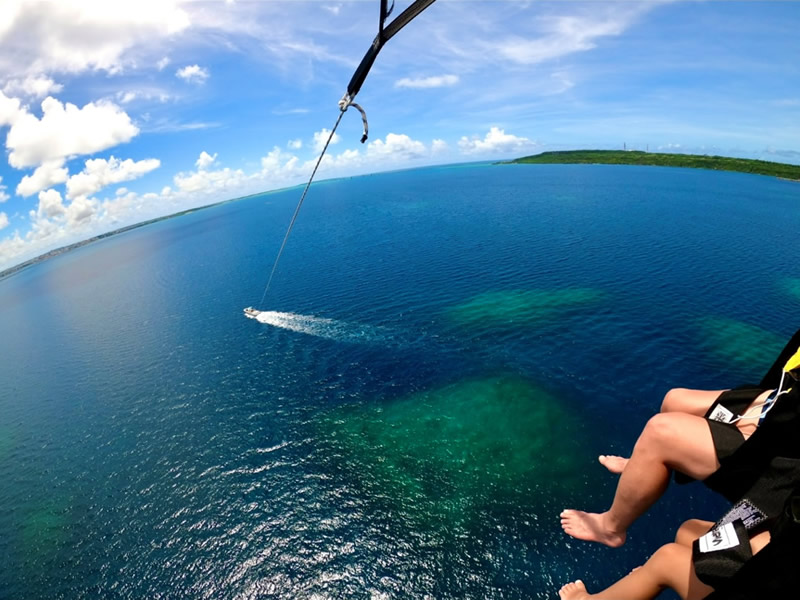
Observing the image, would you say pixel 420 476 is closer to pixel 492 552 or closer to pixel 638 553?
pixel 492 552

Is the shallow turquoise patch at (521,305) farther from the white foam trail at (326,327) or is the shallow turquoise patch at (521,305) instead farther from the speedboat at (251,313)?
the speedboat at (251,313)

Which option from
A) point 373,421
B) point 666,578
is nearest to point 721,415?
point 666,578

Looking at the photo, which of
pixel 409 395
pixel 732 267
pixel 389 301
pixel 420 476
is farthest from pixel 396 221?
pixel 420 476

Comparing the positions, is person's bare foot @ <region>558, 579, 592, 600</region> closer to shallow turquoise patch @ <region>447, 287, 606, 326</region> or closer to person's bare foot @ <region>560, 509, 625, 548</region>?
person's bare foot @ <region>560, 509, 625, 548</region>

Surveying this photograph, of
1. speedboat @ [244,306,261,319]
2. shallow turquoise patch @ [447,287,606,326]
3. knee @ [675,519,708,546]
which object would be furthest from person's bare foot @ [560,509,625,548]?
speedboat @ [244,306,261,319]

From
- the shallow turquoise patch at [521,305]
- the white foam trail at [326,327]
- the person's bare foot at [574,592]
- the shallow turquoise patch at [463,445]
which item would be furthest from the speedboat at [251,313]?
the person's bare foot at [574,592]

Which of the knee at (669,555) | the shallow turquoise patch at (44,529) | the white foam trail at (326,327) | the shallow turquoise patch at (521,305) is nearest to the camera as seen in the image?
the knee at (669,555)
